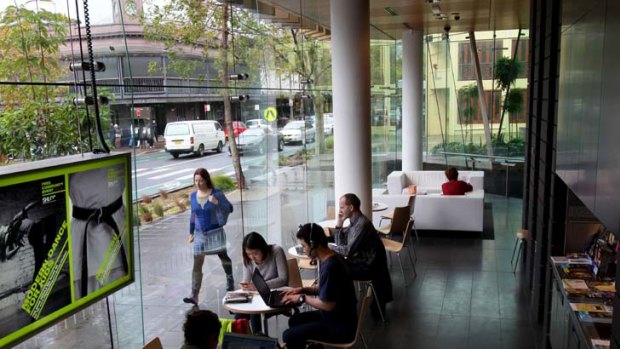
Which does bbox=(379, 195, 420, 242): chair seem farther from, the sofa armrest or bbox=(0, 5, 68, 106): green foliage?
bbox=(0, 5, 68, 106): green foliage

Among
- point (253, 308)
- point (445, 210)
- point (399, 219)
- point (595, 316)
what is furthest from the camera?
point (445, 210)

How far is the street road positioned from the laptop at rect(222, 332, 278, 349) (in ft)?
5.64

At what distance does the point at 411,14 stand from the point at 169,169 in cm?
833

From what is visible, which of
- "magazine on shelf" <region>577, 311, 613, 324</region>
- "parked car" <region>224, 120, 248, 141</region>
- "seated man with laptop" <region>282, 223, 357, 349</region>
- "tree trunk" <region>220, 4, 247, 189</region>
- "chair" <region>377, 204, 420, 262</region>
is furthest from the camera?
"chair" <region>377, 204, 420, 262</region>

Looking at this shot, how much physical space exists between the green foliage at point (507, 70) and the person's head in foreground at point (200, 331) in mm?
14561

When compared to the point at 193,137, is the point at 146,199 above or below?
below

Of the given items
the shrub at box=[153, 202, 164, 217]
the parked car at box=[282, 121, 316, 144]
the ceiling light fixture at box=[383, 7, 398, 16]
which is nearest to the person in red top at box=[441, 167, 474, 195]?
the parked car at box=[282, 121, 316, 144]

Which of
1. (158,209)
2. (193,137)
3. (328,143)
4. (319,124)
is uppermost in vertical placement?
(193,137)

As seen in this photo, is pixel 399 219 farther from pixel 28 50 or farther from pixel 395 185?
pixel 28 50

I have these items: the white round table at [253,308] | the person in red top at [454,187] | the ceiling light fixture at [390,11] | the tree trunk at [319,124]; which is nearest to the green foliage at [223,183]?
the white round table at [253,308]

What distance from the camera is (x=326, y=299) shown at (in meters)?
4.63

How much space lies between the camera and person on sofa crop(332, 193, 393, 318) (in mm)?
6273

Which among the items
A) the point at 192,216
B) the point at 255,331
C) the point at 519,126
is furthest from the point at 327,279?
the point at 519,126

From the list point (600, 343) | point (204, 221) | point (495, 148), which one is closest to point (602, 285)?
point (600, 343)
